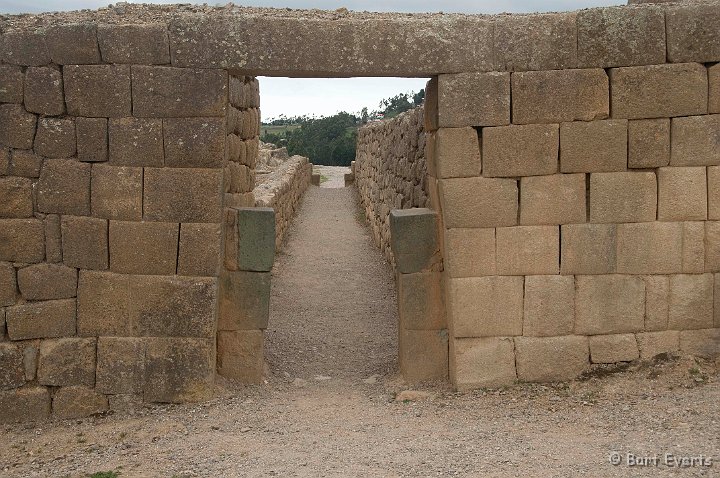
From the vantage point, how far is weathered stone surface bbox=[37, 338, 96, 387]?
7.02 meters

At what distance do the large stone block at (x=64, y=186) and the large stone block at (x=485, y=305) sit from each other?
11.4 feet

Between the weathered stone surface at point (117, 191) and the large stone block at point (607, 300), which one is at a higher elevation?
the weathered stone surface at point (117, 191)

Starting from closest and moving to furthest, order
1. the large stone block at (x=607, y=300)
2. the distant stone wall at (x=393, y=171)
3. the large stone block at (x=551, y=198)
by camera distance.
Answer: the large stone block at (x=551, y=198) < the large stone block at (x=607, y=300) < the distant stone wall at (x=393, y=171)

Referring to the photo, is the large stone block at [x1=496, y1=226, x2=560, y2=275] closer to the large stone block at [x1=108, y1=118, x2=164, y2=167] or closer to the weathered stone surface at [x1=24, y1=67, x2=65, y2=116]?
the large stone block at [x1=108, y1=118, x2=164, y2=167]

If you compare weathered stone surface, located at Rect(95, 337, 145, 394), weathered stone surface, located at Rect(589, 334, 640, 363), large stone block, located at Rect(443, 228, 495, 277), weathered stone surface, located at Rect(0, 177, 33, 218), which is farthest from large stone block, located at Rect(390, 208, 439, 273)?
weathered stone surface, located at Rect(0, 177, 33, 218)

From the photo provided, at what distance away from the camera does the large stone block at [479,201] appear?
703cm

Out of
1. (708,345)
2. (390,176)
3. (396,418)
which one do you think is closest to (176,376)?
(396,418)

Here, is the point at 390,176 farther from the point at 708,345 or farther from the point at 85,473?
the point at 85,473

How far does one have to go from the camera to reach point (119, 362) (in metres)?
7.04

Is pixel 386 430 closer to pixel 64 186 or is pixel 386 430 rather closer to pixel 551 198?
pixel 551 198

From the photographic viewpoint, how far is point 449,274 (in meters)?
7.12

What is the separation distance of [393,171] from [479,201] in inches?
234

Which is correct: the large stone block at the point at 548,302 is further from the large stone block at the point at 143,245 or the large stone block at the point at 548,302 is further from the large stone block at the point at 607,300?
the large stone block at the point at 143,245

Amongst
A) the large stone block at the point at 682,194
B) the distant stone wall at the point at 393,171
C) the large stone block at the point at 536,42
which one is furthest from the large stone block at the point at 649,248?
the distant stone wall at the point at 393,171
